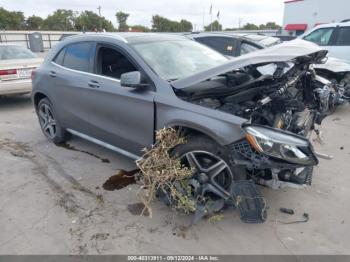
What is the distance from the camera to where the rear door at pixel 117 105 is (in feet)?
11.6

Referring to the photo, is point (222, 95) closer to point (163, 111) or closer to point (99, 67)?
point (163, 111)

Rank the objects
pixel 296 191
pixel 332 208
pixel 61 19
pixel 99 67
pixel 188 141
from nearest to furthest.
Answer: pixel 188 141
pixel 332 208
pixel 296 191
pixel 99 67
pixel 61 19

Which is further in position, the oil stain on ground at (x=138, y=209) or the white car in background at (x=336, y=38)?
the white car in background at (x=336, y=38)

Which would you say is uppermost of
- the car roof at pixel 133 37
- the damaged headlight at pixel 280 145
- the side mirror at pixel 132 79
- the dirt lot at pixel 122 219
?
the car roof at pixel 133 37

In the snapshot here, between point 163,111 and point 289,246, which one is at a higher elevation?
point 163,111

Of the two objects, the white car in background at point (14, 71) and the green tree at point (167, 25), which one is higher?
the green tree at point (167, 25)

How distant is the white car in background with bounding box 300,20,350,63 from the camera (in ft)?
27.9

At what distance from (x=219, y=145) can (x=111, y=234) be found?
1.34 meters

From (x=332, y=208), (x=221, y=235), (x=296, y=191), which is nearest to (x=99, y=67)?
(x=221, y=235)

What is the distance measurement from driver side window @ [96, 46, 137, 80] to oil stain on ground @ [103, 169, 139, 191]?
4.18 ft

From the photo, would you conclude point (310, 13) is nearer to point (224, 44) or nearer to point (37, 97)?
point (224, 44)

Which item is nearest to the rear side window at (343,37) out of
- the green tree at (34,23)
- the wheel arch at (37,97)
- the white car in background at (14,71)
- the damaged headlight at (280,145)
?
the damaged headlight at (280,145)

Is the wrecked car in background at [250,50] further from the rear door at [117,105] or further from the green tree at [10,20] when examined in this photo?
the green tree at [10,20]

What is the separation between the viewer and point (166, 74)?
3.56 m
